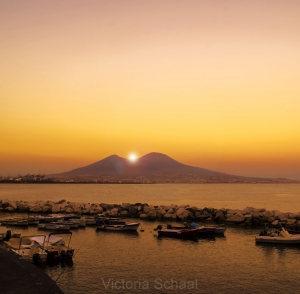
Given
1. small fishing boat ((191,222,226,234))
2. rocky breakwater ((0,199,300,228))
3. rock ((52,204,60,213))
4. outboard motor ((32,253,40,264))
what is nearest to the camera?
outboard motor ((32,253,40,264))

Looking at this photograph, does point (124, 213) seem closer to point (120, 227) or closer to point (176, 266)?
point (120, 227)

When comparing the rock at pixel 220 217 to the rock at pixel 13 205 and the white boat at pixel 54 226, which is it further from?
the rock at pixel 13 205

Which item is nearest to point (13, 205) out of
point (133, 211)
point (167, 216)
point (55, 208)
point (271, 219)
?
point (55, 208)

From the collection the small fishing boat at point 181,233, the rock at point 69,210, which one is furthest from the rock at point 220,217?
the rock at point 69,210

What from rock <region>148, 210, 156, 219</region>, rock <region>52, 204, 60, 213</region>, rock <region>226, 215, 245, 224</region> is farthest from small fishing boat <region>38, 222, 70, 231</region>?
rock <region>226, 215, 245, 224</region>

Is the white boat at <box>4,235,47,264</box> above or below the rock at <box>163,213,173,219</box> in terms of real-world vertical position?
above

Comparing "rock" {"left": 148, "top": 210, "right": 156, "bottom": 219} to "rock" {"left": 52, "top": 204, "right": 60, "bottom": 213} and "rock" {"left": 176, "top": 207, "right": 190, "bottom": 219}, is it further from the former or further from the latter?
"rock" {"left": 52, "top": 204, "right": 60, "bottom": 213}
